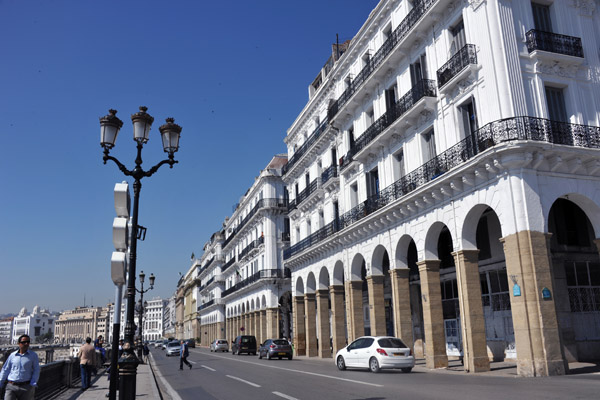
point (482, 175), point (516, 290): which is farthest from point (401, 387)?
point (482, 175)

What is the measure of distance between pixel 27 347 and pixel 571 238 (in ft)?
62.7

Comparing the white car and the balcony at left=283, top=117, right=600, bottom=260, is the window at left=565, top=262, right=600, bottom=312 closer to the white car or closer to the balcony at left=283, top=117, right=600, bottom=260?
the balcony at left=283, top=117, right=600, bottom=260

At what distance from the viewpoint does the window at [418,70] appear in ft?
70.7

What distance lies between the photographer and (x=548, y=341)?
1433 centimetres

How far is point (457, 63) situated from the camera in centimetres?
1861

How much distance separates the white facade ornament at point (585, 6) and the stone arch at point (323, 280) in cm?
1983

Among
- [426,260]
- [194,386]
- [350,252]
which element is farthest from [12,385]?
[350,252]

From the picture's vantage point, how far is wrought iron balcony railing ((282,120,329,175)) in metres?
32.7

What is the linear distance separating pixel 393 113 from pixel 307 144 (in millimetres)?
13089

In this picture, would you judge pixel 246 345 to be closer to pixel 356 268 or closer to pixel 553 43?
pixel 356 268

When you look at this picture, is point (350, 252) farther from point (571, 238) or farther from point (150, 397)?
point (150, 397)

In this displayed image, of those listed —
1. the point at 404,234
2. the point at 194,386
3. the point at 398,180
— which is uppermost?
the point at 398,180

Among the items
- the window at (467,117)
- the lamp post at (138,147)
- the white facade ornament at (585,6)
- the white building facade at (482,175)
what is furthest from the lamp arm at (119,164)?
the white facade ornament at (585,6)

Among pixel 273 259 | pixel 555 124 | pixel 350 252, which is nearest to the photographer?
pixel 555 124
